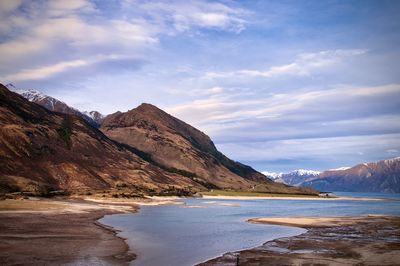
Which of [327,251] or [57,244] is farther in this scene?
[327,251]

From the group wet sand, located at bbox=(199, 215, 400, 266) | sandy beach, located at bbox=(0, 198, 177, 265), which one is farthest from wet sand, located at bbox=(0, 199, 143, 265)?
wet sand, located at bbox=(199, 215, 400, 266)

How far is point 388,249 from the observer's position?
44.4 metres

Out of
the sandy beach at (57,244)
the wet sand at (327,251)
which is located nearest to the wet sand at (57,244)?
the sandy beach at (57,244)

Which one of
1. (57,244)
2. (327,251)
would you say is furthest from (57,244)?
(327,251)

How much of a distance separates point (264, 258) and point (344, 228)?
33.8 meters

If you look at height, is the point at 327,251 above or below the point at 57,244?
below

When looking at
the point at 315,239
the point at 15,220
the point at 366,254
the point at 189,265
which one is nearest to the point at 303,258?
the point at 366,254

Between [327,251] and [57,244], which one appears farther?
[327,251]

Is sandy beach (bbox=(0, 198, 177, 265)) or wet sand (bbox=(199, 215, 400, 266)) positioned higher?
sandy beach (bbox=(0, 198, 177, 265))

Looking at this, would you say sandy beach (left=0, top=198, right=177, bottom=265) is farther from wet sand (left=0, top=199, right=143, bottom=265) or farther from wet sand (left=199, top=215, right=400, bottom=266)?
wet sand (left=199, top=215, right=400, bottom=266)

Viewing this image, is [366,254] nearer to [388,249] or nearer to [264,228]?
[388,249]

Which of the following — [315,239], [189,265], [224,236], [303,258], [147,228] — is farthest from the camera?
[147,228]

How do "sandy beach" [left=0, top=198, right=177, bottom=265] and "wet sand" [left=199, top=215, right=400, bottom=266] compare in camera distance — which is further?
"wet sand" [left=199, top=215, right=400, bottom=266]

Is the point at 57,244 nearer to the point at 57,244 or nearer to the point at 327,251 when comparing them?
the point at 57,244
